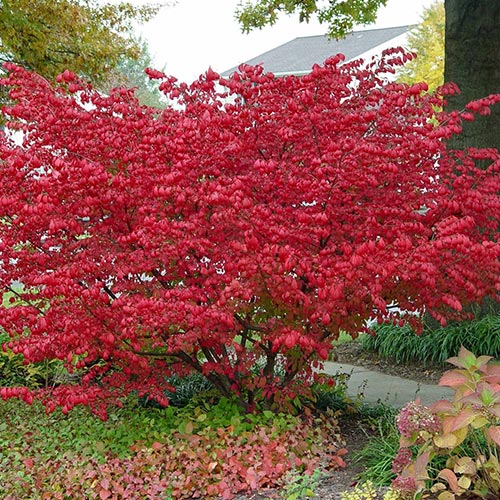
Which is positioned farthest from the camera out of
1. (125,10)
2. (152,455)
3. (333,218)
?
(125,10)

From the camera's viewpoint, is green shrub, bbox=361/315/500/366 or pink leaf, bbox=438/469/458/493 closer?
pink leaf, bbox=438/469/458/493

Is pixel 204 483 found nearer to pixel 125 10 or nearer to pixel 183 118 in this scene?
pixel 183 118

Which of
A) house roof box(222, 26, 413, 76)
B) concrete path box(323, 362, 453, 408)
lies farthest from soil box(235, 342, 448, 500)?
house roof box(222, 26, 413, 76)

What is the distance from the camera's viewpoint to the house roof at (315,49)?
33.4 metres

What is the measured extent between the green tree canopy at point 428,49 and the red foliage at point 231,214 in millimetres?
21227

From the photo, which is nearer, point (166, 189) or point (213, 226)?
point (166, 189)

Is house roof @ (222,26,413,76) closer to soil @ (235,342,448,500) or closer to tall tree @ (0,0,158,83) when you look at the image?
tall tree @ (0,0,158,83)

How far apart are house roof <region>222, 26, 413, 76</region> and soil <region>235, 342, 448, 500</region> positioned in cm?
2480

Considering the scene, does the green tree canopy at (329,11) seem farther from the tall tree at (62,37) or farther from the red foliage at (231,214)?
the red foliage at (231,214)

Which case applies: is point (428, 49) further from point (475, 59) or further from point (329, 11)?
point (475, 59)

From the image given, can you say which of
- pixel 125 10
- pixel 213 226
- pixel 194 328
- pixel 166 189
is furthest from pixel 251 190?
pixel 125 10

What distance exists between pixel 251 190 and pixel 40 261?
5.34ft

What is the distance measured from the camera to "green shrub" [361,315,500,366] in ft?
27.3

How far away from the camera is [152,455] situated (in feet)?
17.3
